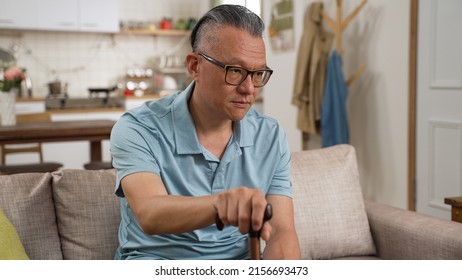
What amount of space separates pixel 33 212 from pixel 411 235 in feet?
3.72

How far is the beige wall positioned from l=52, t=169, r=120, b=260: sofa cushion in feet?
7.81

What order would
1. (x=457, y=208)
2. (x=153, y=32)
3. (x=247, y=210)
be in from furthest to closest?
(x=153, y=32) < (x=457, y=208) < (x=247, y=210)

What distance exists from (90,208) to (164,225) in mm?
672

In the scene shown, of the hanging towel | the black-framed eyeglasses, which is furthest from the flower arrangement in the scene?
the black-framed eyeglasses

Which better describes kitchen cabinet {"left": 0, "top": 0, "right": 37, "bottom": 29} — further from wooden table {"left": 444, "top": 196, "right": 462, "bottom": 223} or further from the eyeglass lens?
the eyeglass lens

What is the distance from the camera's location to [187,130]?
1.39 meters

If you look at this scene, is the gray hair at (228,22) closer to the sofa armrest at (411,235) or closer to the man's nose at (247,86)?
the man's nose at (247,86)

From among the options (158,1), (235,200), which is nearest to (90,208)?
(235,200)

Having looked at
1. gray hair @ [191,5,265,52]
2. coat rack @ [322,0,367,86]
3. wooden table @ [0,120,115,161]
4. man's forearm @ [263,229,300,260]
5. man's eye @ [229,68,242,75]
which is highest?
coat rack @ [322,0,367,86]

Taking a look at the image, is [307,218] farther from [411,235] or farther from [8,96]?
[8,96]

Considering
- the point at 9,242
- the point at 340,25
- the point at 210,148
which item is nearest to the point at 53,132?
the point at 340,25

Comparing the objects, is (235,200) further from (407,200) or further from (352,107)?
(352,107)

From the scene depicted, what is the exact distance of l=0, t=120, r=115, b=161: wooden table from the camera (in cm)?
342

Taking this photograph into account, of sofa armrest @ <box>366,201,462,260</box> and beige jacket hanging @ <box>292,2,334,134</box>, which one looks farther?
beige jacket hanging @ <box>292,2,334,134</box>
